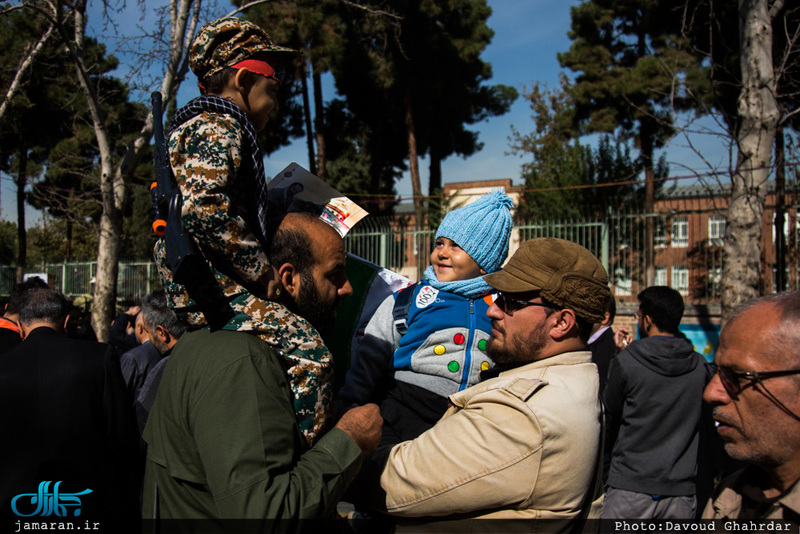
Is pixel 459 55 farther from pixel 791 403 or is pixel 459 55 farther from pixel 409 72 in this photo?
pixel 791 403

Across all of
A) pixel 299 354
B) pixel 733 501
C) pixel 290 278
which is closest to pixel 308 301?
pixel 290 278

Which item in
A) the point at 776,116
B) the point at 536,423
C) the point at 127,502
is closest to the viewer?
the point at 536,423

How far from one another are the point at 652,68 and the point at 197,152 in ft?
63.6

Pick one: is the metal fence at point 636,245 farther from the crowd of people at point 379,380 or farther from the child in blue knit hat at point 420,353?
the crowd of people at point 379,380

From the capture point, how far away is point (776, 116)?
6.54 metres

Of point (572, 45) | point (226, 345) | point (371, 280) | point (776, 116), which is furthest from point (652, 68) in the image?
point (226, 345)

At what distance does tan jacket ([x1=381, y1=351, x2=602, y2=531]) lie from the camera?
5.62 ft

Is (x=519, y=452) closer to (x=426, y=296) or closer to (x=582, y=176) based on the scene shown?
(x=426, y=296)

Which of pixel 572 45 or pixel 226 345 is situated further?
pixel 572 45

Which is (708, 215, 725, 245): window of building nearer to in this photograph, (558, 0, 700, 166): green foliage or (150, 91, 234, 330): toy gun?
(558, 0, 700, 166): green foliage

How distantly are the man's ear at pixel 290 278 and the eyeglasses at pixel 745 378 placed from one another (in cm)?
131

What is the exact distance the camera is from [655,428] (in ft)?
12.5

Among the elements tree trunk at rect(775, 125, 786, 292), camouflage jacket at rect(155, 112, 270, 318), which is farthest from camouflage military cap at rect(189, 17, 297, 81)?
tree trunk at rect(775, 125, 786, 292)

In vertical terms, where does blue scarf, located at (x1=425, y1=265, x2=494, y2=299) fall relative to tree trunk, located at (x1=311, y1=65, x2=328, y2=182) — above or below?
below
